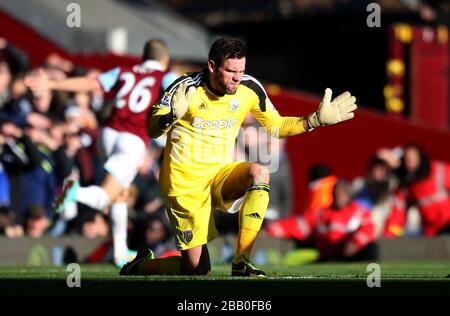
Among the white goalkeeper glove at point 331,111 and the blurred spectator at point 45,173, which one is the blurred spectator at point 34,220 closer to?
the blurred spectator at point 45,173

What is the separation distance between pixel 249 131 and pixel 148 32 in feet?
26.4

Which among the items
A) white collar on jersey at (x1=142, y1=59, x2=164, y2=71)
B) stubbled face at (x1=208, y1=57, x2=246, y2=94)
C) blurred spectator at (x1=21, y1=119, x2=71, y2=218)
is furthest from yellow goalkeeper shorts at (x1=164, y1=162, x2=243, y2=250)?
blurred spectator at (x1=21, y1=119, x2=71, y2=218)

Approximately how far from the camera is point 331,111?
1056cm

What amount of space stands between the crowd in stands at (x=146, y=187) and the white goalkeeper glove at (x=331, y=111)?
5494 millimetres

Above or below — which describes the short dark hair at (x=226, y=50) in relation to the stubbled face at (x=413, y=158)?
above

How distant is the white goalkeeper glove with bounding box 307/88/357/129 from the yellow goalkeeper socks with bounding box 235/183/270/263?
2.38 ft

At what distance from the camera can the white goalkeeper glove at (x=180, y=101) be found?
10.1m

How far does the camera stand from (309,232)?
17188 mm

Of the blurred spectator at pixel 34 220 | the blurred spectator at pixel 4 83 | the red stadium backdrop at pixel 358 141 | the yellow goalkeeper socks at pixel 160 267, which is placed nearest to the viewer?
the yellow goalkeeper socks at pixel 160 267

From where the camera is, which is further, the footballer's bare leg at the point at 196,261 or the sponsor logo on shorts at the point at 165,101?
the footballer's bare leg at the point at 196,261

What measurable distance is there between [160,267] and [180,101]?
5.70ft

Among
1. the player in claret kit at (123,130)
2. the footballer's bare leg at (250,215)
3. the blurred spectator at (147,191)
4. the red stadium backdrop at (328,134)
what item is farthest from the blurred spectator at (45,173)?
the footballer's bare leg at (250,215)

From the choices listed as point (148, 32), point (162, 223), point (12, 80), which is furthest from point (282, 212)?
point (148, 32)
